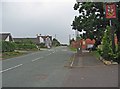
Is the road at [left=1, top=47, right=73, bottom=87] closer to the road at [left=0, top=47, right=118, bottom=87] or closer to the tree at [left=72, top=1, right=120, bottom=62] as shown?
the road at [left=0, top=47, right=118, bottom=87]

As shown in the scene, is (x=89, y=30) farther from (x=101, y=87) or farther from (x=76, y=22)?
(x=101, y=87)

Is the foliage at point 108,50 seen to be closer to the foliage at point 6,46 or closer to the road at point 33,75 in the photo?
the road at point 33,75

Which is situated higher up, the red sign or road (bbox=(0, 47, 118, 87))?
the red sign

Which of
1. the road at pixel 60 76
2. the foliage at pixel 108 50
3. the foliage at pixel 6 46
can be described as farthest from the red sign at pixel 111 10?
the foliage at pixel 6 46

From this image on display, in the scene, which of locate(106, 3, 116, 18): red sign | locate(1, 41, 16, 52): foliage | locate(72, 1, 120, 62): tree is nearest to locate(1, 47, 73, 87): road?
locate(106, 3, 116, 18): red sign

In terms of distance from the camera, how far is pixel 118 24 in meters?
39.4

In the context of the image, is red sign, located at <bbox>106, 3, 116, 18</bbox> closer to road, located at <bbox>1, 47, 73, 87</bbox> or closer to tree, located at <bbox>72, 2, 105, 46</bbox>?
road, located at <bbox>1, 47, 73, 87</bbox>

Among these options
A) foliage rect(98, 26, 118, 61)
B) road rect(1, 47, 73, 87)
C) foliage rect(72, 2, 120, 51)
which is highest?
foliage rect(72, 2, 120, 51)

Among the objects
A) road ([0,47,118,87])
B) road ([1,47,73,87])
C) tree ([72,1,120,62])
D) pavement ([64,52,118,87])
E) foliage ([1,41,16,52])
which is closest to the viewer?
pavement ([64,52,118,87])

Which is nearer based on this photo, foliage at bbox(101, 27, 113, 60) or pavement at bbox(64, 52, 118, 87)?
pavement at bbox(64, 52, 118, 87)

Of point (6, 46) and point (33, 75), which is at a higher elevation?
point (6, 46)

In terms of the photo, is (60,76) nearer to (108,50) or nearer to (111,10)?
(111,10)

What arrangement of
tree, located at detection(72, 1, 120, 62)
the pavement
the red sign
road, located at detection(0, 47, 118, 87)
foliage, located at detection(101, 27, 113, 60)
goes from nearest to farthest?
the pavement
road, located at detection(0, 47, 118, 87)
the red sign
foliage, located at detection(101, 27, 113, 60)
tree, located at detection(72, 1, 120, 62)

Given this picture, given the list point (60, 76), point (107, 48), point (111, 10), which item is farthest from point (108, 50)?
point (60, 76)
